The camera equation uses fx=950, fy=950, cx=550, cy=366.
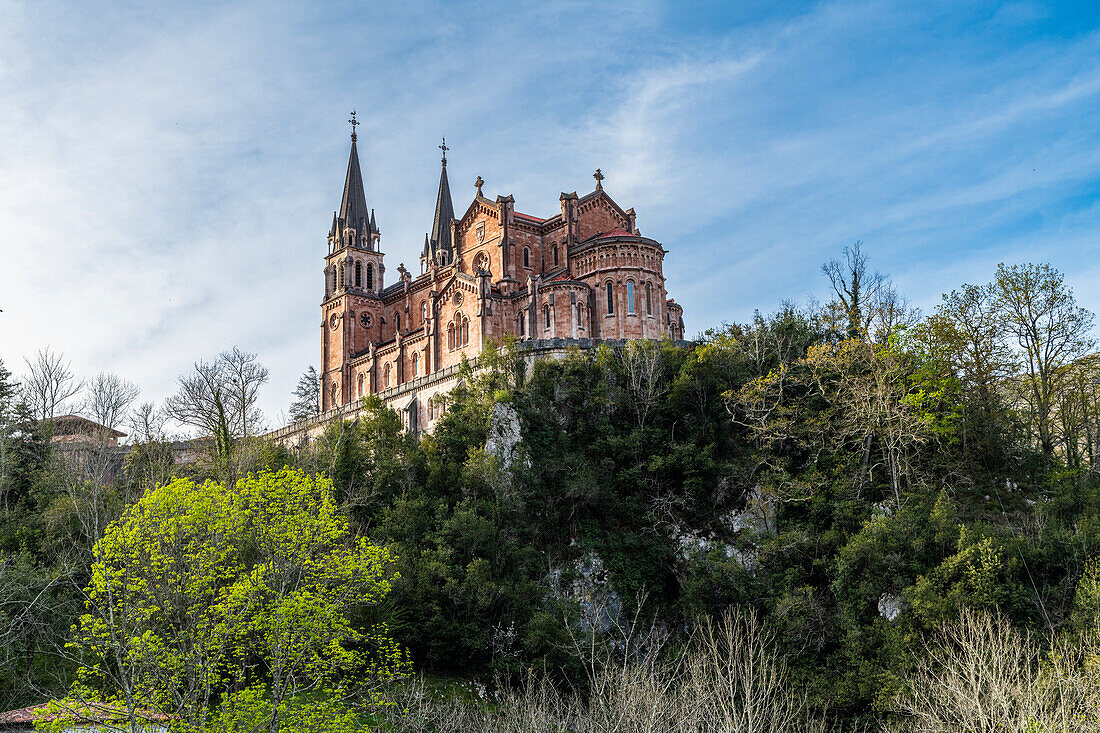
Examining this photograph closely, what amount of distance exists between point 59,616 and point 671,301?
4040 cm

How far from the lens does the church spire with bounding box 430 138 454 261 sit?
74.8m

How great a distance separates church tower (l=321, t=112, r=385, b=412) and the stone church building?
9 cm

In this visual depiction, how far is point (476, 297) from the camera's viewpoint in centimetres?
5538

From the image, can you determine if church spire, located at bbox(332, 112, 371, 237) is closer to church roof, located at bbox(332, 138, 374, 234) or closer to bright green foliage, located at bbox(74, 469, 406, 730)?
church roof, located at bbox(332, 138, 374, 234)

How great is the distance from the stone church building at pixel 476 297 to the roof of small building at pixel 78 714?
86.8ft

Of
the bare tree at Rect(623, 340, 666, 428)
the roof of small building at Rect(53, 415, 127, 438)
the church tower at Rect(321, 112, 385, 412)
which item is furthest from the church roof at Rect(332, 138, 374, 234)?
the bare tree at Rect(623, 340, 666, 428)

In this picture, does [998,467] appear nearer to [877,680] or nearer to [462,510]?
[877,680]

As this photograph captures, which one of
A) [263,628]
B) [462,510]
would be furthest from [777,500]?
[263,628]

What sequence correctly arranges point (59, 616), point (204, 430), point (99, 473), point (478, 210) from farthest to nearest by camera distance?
point (478, 210), point (204, 430), point (99, 473), point (59, 616)

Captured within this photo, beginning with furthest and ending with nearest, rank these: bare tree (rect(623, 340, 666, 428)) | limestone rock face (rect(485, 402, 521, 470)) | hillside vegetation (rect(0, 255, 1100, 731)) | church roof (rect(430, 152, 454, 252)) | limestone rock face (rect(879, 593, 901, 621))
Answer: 1. church roof (rect(430, 152, 454, 252))
2. bare tree (rect(623, 340, 666, 428))
3. limestone rock face (rect(485, 402, 521, 470))
4. limestone rock face (rect(879, 593, 901, 621))
5. hillside vegetation (rect(0, 255, 1100, 731))

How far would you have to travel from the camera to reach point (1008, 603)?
3186 cm

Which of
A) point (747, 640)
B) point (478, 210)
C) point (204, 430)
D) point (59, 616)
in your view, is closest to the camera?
point (59, 616)

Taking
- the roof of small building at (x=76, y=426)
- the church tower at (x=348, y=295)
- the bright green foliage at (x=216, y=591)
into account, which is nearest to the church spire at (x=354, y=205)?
the church tower at (x=348, y=295)

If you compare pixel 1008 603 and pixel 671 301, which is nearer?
pixel 1008 603
